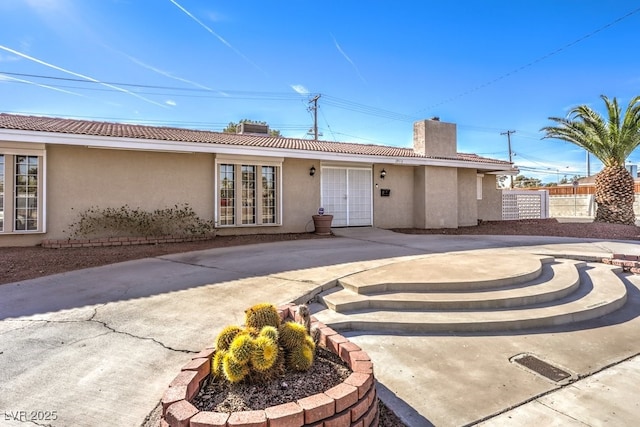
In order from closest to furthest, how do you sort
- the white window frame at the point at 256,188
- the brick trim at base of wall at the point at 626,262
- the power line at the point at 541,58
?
the brick trim at base of wall at the point at 626,262 < the white window frame at the point at 256,188 < the power line at the point at 541,58

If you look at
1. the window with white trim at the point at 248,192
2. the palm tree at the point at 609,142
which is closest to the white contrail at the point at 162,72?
the window with white trim at the point at 248,192

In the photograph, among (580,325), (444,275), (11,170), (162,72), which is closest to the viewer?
(580,325)

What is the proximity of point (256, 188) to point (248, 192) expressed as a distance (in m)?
0.29

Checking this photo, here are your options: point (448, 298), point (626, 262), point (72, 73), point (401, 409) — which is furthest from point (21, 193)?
point (626, 262)

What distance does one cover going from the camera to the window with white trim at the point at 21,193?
8594 millimetres

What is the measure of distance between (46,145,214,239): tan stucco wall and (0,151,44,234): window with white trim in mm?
234

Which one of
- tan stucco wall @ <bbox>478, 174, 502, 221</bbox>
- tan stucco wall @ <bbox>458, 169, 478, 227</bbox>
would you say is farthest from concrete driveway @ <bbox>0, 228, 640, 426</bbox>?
tan stucco wall @ <bbox>478, 174, 502, 221</bbox>

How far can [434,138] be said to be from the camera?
15.0m

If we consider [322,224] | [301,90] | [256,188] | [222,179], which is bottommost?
[322,224]

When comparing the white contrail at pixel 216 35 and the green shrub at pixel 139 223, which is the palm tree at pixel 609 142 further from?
the green shrub at pixel 139 223

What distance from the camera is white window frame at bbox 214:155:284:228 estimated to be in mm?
10847

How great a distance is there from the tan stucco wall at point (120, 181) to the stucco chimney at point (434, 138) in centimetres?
900

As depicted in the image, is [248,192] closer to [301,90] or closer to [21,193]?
[21,193]

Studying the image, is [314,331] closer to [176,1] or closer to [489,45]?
[176,1]
